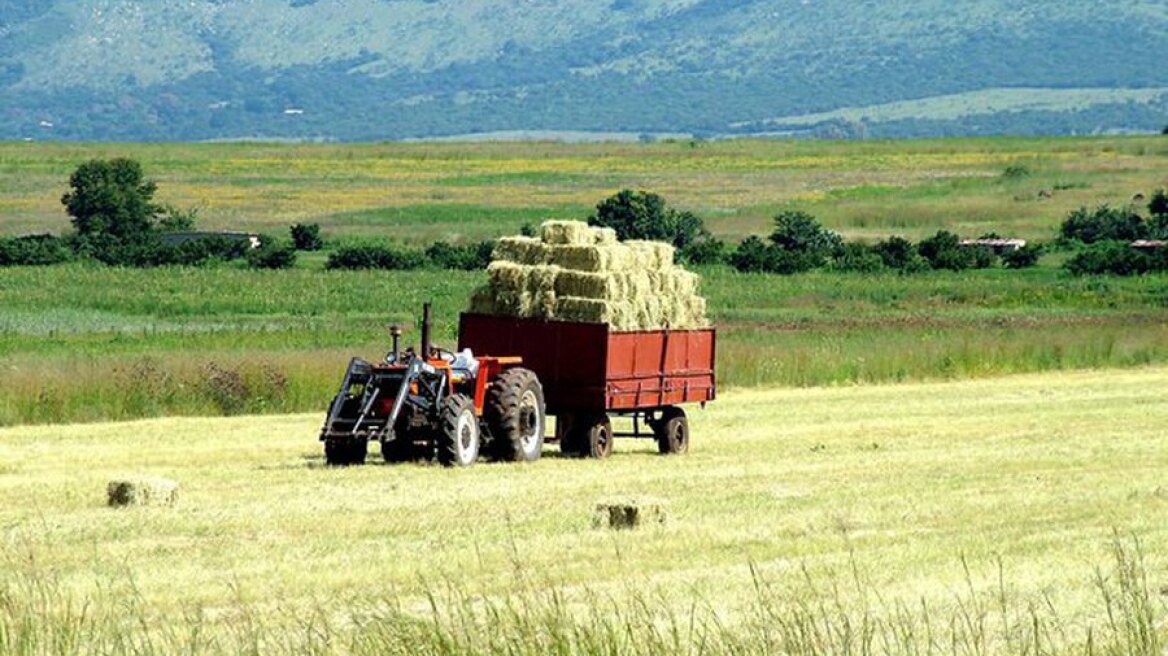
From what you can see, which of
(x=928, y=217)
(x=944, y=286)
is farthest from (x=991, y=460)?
(x=928, y=217)

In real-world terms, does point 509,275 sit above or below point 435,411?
above

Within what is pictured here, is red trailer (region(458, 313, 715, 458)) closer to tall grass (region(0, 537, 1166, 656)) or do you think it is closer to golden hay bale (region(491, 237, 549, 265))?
golden hay bale (region(491, 237, 549, 265))

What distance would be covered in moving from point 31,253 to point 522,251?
4390 cm

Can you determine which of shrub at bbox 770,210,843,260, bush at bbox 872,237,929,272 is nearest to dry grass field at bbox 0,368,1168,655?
bush at bbox 872,237,929,272

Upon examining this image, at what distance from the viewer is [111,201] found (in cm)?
8631

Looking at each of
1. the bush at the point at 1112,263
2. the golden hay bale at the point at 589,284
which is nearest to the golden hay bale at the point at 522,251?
the golden hay bale at the point at 589,284

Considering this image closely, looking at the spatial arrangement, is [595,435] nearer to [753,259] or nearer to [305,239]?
[753,259]

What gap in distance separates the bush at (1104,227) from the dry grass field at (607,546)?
55.2 meters

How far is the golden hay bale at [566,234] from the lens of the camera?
2619 cm

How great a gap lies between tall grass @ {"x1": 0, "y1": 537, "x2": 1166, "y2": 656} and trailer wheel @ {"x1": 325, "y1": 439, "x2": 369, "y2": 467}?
834cm

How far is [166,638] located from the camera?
12008 mm

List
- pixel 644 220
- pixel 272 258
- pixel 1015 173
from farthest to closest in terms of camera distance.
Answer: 1. pixel 1015 173
2. pixel 644 220
3. pixel 272 258

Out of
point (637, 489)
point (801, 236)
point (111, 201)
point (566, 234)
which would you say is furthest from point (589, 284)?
point (111, 201)

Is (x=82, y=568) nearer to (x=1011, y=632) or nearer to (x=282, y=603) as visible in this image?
(x=282, y=603)
